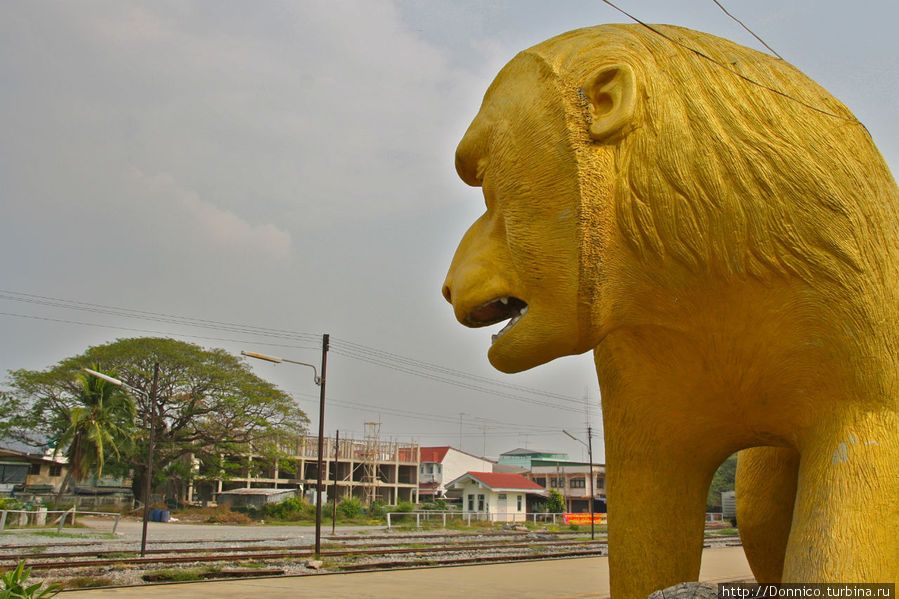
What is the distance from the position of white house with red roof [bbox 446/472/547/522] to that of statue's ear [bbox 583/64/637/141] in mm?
42309

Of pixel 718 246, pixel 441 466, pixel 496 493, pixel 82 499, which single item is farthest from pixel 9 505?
pixel 441 466

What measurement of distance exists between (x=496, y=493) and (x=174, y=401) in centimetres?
1946

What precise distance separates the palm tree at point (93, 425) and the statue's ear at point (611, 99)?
28516 millimetres

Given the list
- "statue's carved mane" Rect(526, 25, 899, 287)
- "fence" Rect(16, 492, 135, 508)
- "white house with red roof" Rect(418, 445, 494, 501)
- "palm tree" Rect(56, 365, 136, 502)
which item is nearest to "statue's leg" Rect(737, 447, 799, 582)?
"statue's carved mane" Rect(526, 25, 899, 287)

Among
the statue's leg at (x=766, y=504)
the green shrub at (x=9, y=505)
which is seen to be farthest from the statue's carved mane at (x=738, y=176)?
the green shrub at (x=9, y=505)

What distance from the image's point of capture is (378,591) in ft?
28.7

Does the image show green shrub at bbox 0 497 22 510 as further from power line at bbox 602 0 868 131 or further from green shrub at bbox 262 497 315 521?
power line at bbox 602 0 868 131

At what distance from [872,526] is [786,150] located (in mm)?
1215

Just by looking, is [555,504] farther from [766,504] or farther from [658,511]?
[658,511]

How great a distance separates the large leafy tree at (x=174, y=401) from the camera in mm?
34438

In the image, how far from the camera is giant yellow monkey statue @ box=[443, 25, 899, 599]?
239 centimetres

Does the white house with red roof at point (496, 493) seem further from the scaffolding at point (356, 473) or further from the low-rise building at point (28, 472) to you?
the low-rise building at point (28, 472)

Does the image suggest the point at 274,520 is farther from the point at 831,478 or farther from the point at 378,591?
the point at 831,478

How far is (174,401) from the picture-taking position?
35.5 metres
